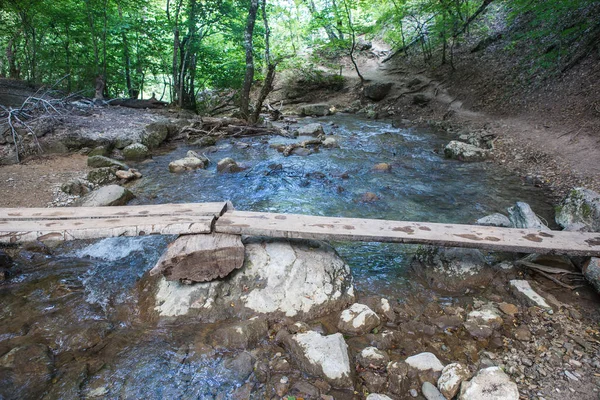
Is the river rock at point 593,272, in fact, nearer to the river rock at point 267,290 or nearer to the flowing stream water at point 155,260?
the flowing stream water at point 155,260

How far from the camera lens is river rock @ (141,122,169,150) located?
8122 millimetres

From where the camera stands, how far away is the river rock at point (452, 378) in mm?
1816

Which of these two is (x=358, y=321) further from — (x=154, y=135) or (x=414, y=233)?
(x=154, y=135)

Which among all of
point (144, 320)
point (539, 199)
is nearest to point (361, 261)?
point (144, 320)

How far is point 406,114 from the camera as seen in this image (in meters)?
13.3

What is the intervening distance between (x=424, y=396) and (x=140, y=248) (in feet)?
10.7

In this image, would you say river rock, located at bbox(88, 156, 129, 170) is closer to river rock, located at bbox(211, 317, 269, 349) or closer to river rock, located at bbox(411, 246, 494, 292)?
river rock, located at bbox(211, 317, 269, 349)

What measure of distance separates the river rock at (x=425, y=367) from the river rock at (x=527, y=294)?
123 centimetres

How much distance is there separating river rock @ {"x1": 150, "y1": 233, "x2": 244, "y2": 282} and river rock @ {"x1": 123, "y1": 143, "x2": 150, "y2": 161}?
563 cm

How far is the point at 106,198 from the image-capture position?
452 centimetres

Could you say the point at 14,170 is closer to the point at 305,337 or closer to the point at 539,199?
the point at 305,337

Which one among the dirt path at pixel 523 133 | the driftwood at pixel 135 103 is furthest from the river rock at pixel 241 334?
the driftwood at pixel 135 103

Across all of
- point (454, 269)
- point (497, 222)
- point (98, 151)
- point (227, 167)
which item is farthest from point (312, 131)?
point (454, 269)

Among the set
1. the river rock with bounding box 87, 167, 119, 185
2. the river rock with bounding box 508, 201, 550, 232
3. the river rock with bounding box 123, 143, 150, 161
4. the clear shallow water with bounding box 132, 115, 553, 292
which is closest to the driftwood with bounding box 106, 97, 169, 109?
the clear shallow water with bounding box 132, 115, 553, 292
